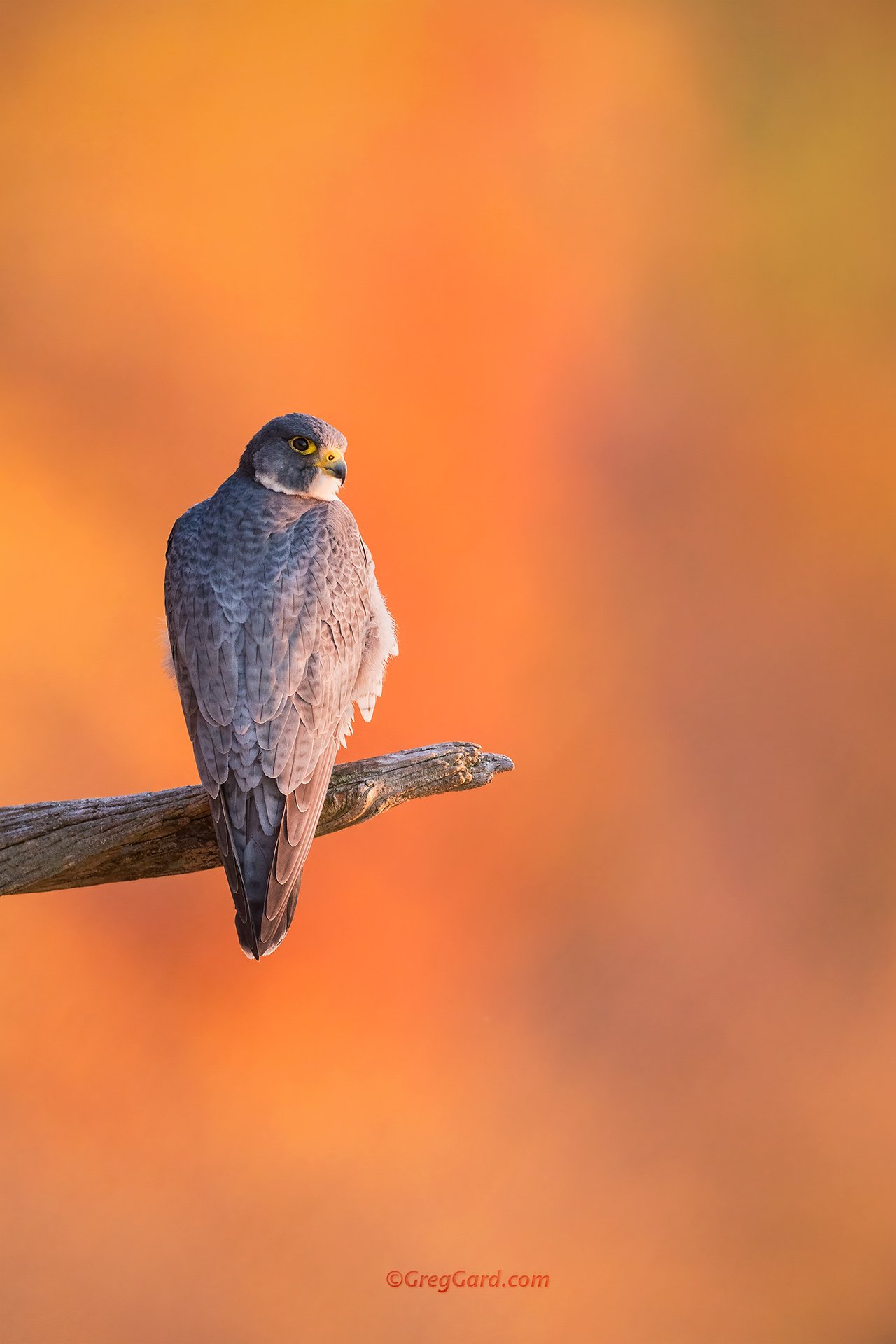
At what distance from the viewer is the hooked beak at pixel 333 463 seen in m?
4.01

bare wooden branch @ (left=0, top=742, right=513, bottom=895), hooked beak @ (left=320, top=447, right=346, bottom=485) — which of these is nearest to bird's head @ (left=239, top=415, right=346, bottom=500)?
hooked beak @ (left=320, top=447, right=346, bottom=485)

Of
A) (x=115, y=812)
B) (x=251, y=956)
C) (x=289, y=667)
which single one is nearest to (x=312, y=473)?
(x=289, y=667)

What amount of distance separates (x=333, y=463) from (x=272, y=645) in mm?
723

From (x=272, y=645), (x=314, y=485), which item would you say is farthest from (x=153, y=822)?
(x=314, y=485)

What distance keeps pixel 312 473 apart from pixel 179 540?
52 centimetres

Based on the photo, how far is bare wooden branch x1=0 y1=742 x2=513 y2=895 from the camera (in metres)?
3.72

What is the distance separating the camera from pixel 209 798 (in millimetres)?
3684

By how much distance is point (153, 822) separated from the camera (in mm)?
3820

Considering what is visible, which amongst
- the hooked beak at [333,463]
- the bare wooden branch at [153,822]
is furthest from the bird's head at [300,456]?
the bare wooden branch at [153,822]

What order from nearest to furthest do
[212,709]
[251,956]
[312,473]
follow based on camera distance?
[251,956] → [212,709] → [312,473]

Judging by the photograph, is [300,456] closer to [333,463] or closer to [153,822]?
[333,463]

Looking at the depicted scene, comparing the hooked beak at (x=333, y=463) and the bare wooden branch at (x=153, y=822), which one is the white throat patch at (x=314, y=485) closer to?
the hooked beak at (x=333, y=463)

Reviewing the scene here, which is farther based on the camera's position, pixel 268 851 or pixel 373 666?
pixel 373 666

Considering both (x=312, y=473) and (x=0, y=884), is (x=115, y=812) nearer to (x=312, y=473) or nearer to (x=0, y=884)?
(x=0, y=884)
